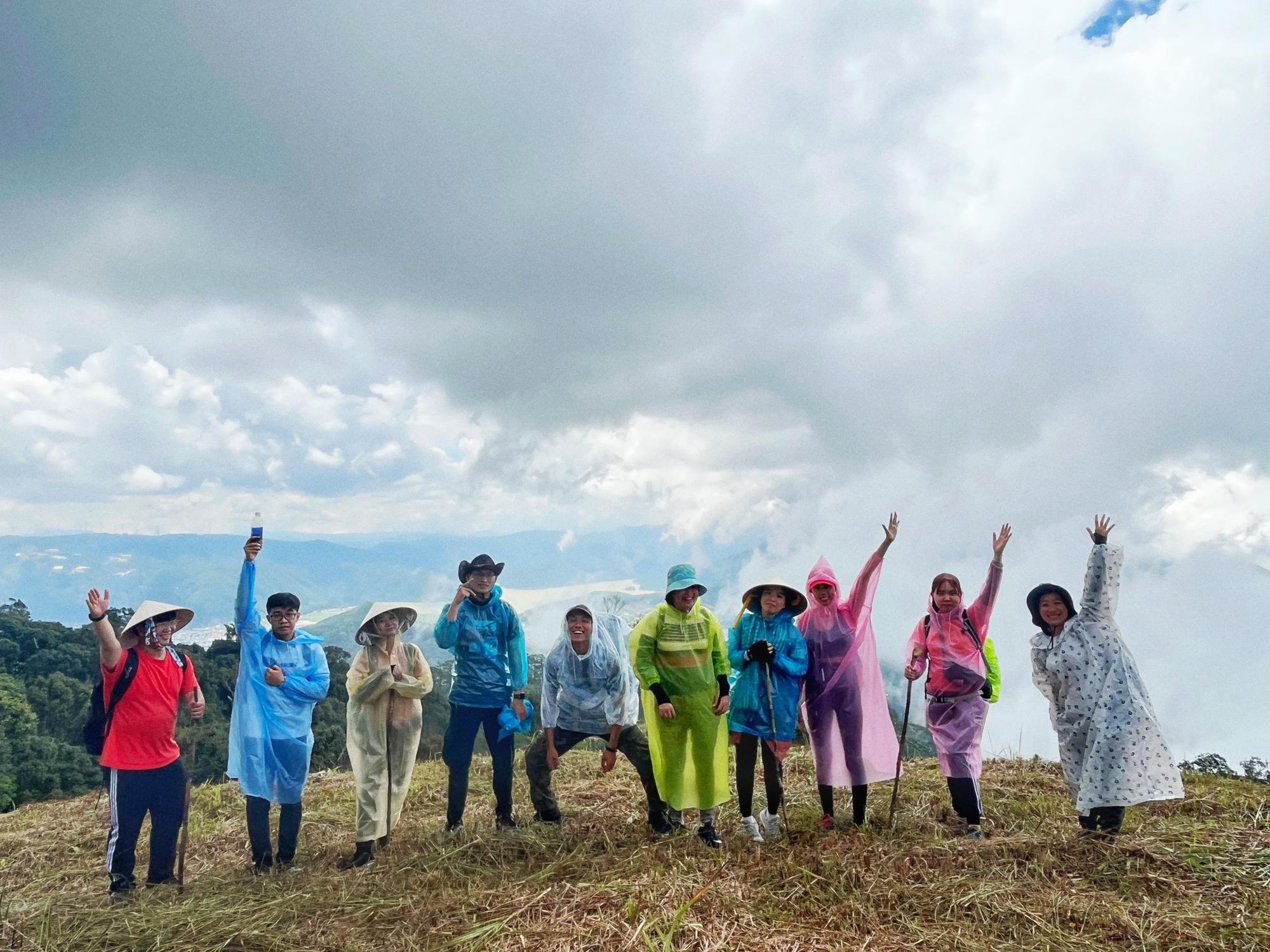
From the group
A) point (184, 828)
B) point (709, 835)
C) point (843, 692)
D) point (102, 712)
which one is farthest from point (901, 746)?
point (102, 712)

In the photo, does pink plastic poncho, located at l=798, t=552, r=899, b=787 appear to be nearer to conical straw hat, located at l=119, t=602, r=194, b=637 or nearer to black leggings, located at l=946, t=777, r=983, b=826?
black leggings, located at l=946, t=777, r=983, b=826

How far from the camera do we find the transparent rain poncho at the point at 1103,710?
5.67 m

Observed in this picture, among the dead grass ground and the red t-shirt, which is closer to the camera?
the dead grass ground

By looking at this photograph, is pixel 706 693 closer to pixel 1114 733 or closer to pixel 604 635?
pixel 604 635

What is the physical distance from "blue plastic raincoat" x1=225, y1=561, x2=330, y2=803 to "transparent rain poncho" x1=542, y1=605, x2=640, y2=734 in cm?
196

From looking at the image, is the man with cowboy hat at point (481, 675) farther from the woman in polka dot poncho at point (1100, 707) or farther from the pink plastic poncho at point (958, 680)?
the woman in polka dot poncho at point (1100, 707)

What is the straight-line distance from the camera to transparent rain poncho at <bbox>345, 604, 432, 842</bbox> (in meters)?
6.46

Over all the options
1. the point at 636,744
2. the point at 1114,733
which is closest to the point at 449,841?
the point at 636,744

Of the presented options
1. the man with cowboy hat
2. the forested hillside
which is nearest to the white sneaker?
the man with cowboy hat

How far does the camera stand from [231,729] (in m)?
6.23

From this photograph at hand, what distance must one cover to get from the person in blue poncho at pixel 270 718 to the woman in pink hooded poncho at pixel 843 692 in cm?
408

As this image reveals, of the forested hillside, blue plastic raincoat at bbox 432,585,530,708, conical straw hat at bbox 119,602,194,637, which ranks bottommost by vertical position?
the forested hillside

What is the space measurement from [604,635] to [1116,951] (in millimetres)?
3964

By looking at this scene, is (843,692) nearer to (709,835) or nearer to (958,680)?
(958,680)
